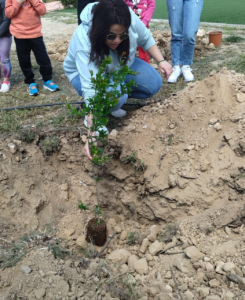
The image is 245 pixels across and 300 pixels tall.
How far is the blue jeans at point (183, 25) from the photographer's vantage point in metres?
4.02

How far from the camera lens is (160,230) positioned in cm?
262

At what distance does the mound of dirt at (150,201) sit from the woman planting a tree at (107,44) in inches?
19.4

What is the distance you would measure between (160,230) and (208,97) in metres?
1.42

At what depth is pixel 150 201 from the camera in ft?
9.30

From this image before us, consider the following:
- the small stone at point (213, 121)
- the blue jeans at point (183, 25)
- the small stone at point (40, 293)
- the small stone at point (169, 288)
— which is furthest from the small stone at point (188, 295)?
the blue jeans at point (183, 25)

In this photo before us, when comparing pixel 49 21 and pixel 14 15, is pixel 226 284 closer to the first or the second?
pixel 14 15

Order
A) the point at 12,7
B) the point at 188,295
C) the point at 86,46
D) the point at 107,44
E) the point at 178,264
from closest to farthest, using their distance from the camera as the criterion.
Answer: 1. the point at 188,295
2. the point at 178,264
3. the point at 107,44
4. the point at 86,46
5. the point at 12,7

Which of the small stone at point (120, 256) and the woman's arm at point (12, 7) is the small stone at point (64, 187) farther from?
the woman's arm at point (12, 7)

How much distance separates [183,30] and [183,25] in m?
0.07

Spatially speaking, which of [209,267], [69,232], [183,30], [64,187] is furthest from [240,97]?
[69,232]

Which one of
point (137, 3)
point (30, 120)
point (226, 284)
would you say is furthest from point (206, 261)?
point (137, 3)

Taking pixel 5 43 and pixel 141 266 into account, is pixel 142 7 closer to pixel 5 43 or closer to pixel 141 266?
pixel 5 43

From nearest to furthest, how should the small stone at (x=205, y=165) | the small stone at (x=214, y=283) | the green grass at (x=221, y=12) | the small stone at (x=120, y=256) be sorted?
the small stone at (x=214, y=283) < the small stone at (x=120, y=256) < the small stone at (x=205, y=165) < the green grass at (x=221, y=12)

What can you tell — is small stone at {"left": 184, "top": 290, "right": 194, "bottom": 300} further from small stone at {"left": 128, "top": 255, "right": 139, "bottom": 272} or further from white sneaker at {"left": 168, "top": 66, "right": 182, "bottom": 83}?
white sneaker at {"left": 168, "top": 66, "right": 182, "bottom": 83}
